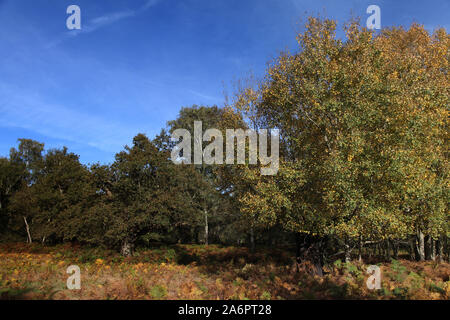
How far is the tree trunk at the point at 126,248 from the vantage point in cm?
2581

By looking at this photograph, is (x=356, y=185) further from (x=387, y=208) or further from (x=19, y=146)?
(x=19, y=146)

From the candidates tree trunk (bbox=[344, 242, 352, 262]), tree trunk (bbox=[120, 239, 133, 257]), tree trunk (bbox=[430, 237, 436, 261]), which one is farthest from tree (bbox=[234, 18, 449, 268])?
tree trunk (bbox=[120, 239, 133, 257])

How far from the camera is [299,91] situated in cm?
1457

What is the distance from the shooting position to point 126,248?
25969 mm

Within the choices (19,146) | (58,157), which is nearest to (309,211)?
(58,157)

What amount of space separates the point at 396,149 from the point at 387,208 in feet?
8.29

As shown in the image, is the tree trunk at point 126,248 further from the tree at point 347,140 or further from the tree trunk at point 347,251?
the tree trunk at point 347,251

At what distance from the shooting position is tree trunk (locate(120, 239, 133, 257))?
25.8 metres

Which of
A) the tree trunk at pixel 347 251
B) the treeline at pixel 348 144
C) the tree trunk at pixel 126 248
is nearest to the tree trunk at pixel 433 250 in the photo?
the treeline at pixel 348 144

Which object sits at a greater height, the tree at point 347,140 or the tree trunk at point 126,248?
the tree at point 347,140

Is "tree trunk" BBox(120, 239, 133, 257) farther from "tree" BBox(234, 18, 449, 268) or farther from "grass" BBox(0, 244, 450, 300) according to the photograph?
"tree" BBox(234, 18, 449, 268)

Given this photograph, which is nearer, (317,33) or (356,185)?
(356,185)
